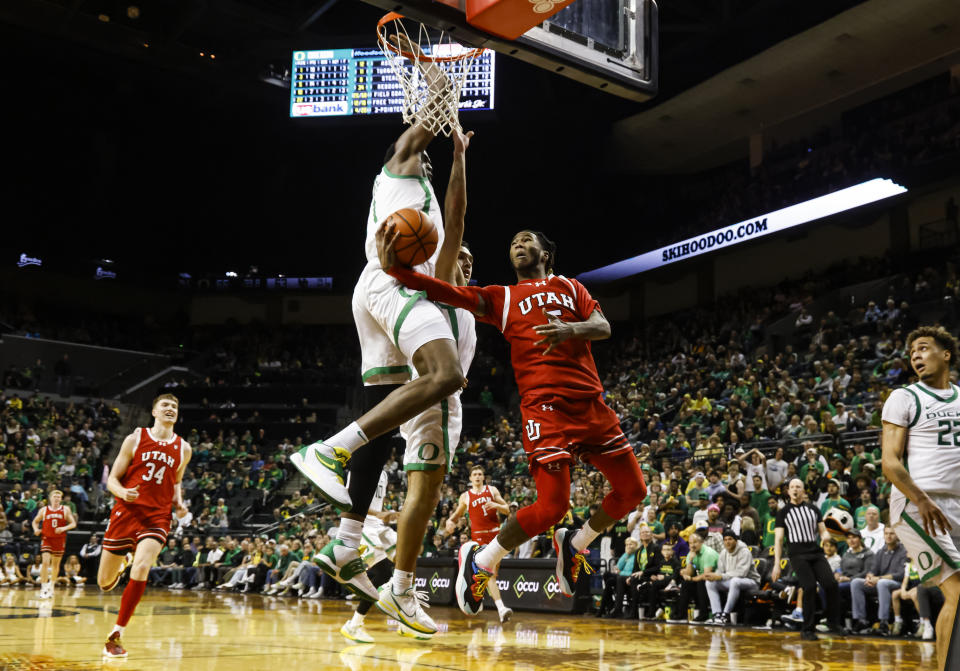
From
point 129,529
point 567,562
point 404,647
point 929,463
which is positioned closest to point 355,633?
point 404,647

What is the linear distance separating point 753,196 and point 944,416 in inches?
731

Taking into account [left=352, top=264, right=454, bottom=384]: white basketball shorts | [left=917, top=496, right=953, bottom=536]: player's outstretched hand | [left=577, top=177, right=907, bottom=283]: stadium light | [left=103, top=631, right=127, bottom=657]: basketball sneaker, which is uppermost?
[left=577, top=177, right=907, bottom=283]: stadium light

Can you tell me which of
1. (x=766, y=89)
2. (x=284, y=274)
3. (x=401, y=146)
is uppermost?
(x=766, y=89)

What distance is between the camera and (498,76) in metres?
21.6

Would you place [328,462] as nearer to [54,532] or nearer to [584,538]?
[584,538]

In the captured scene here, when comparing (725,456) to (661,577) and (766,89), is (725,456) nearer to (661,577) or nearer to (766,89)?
(661,577)

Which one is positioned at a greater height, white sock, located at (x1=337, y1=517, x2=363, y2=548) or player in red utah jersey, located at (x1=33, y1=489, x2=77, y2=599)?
white sock, located at (x1=337, y1=517, x2=363, y2=548)

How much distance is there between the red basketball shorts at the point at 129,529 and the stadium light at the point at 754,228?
16905 mm

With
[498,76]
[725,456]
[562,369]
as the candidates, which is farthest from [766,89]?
[562,369]

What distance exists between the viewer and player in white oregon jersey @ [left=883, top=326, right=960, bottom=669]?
393 centimetres

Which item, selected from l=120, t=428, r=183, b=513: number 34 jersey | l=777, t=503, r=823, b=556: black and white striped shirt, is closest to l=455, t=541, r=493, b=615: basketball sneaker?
l=120, t=428, r=183, b=513: number 34 jersey

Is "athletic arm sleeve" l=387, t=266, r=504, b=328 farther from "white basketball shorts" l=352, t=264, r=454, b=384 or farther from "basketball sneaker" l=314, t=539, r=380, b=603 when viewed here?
"basketball sneaker" l=314, t=539, r=380, b=603

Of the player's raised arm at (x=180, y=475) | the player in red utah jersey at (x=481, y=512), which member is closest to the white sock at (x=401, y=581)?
the player's raised arm at (x=180, y=475)

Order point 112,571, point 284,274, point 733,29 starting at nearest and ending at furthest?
point 112,571 < point 733,29 < point 284,274
